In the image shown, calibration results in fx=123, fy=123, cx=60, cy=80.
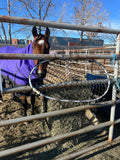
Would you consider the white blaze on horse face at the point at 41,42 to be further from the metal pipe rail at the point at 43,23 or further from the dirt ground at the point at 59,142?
the dirt ground at the point at 59,142

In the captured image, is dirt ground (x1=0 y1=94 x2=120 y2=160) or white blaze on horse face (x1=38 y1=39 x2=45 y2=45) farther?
white blaze on horse face (x1=38 y1=39 x2=45 y2=45)

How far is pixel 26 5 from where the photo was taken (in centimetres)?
1349

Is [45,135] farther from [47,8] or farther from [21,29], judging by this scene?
[47,8]

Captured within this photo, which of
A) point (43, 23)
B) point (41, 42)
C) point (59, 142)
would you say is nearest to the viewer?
point (43, 23)

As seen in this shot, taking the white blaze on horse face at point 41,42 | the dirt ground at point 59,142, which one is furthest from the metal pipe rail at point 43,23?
the dirt ground at point 59,142

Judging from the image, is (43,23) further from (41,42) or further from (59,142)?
(59,142)

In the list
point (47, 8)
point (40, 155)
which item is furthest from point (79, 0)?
point (40, 155)

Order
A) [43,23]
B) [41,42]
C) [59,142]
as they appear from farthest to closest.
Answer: [41,42], [59,142], [43,23]

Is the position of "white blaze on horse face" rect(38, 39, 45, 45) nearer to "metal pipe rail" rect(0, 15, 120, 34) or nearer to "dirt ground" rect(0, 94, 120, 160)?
"metal pipe rail" rect(0, 15, 120, 34)

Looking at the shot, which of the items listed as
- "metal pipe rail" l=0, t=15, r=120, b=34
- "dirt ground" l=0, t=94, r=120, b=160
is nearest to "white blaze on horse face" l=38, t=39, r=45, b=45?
"metal pipe rail" l=0, t=15, r=120, b=34

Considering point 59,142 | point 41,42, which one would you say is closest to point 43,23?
point 41,42

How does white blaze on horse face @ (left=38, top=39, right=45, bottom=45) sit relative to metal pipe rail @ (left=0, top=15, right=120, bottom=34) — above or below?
below

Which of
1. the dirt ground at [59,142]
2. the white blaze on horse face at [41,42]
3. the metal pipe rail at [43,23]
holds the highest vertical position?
the metal pipe rail at [43,23]

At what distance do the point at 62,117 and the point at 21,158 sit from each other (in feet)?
2.90
